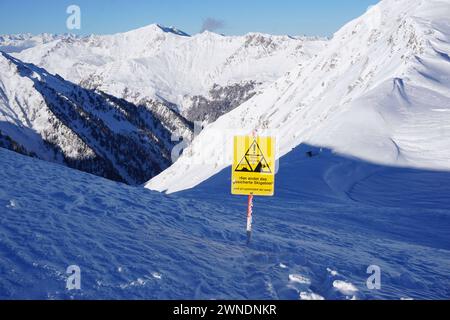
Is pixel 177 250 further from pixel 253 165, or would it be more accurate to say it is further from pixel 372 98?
pixel 372 98

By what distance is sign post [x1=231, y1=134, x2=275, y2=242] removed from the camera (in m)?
8.69

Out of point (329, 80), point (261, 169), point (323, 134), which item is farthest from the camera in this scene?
point (329, 80)

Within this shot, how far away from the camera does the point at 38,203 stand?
33.6ft

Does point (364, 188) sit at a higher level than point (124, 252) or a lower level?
higher

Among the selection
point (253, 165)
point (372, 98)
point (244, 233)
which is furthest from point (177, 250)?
point (372, 98)

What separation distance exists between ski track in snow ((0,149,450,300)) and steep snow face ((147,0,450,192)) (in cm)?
1748

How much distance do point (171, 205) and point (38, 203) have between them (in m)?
3.82

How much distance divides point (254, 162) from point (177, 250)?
7.51 ft

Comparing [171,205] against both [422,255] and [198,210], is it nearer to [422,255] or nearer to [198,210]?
[198,210]

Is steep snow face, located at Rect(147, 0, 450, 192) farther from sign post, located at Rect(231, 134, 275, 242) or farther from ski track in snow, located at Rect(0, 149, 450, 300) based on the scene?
sign post, located at Rect(231, 134, 275, 242)

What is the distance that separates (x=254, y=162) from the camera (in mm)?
8859

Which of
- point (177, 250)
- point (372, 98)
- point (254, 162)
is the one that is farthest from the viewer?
point (372, 98)
